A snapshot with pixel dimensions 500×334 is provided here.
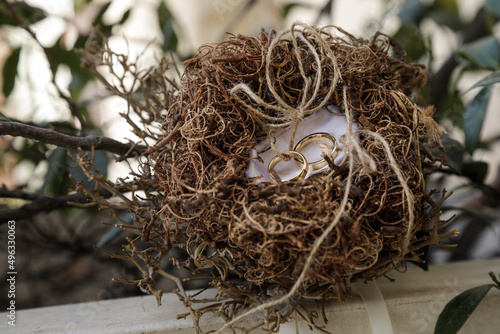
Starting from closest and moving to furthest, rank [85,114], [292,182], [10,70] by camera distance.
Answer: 1. [292,182]
2. [10,70]
3. [85,114]

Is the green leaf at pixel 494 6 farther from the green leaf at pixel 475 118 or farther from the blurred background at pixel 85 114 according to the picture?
the green leaf at pixel 475 118

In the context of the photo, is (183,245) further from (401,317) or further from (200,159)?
(401,317)

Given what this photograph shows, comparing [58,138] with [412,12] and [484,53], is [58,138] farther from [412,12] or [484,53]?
[412,12]

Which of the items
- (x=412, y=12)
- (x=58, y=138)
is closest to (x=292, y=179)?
(x=58, y=138)

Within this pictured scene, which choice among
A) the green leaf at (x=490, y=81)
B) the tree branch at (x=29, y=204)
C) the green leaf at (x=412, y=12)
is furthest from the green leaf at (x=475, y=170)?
the tree branch at (x=29, y=204)

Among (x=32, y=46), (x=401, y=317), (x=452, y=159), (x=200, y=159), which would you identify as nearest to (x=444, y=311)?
(x=401, y=317)

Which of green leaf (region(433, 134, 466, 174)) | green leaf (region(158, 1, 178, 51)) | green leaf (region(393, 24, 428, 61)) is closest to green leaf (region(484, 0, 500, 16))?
green leaf (region(393, 24, 428, 61))

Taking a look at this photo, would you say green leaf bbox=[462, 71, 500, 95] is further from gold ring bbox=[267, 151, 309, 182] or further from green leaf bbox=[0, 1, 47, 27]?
green leaf bbox=[0, 1, 47, 27]
